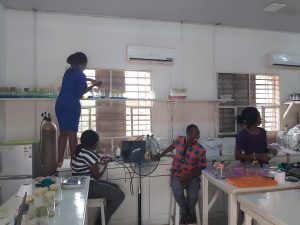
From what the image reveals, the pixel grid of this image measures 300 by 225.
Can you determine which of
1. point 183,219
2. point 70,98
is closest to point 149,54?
point 70,98

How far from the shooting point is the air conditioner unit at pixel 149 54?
3.21 m

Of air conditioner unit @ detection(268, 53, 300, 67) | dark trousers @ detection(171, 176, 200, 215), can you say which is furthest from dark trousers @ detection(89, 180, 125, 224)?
air conditioner unit @ detection(268, 53, 300, 67)

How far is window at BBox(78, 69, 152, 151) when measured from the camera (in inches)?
126

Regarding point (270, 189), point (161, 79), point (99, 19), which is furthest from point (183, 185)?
point (99, 19)

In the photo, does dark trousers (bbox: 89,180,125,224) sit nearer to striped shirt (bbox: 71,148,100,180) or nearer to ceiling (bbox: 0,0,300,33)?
striped shirt (bbox: 71,148,100,180)

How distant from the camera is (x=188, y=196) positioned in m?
2.58

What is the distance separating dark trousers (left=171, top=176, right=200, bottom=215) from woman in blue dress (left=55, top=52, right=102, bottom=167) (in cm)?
122

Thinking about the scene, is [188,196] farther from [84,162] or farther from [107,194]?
[84,162]

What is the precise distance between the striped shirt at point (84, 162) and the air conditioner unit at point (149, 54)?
1.47m

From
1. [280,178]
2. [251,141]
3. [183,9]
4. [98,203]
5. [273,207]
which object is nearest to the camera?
[273,207]

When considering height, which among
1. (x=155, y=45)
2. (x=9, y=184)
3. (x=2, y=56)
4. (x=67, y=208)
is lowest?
(x=9, y=184)

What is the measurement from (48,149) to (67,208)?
1350 mm

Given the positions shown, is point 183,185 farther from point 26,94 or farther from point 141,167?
point 26,94

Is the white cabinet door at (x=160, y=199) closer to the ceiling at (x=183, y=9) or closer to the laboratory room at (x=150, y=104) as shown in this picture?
the laboratory room at (x=150, y=104)
